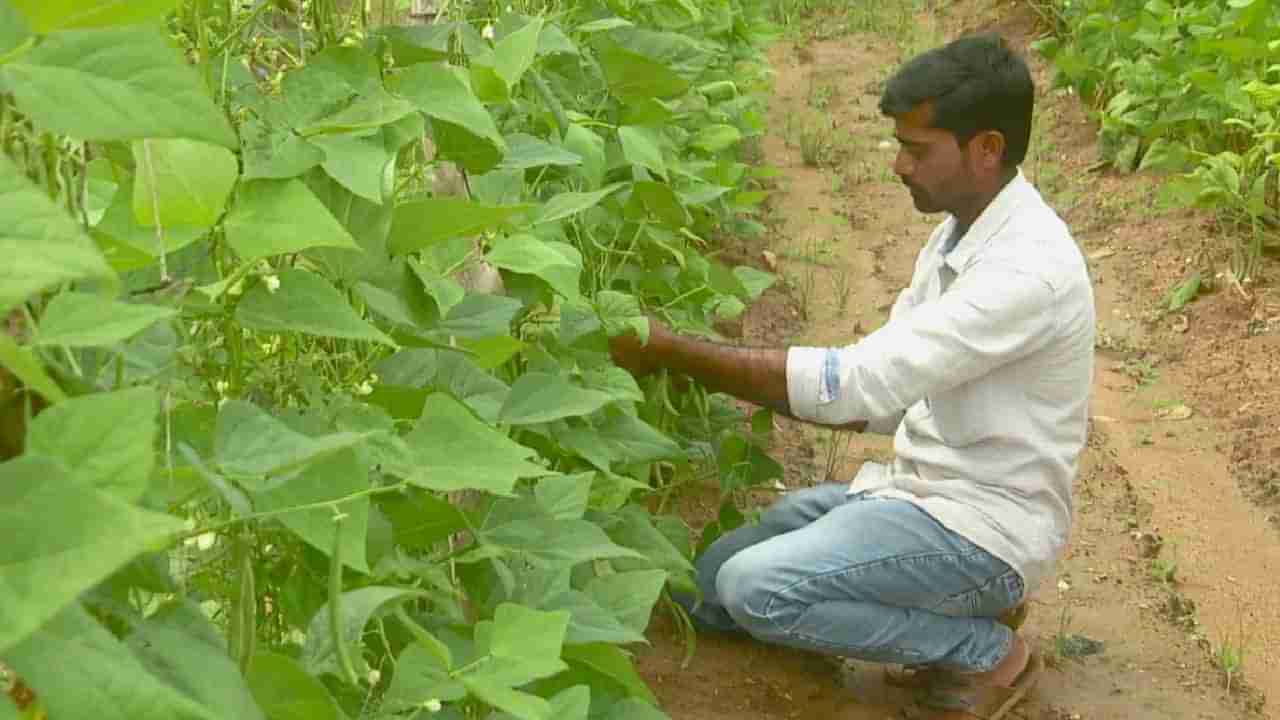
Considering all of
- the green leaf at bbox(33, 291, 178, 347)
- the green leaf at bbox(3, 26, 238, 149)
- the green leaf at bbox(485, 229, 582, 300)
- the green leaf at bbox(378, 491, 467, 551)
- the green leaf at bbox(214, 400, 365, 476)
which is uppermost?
the green leaf at bbox(3, 26, 238, 149)

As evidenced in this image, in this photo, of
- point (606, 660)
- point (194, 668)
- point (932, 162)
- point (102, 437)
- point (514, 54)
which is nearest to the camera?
point (102, 437)

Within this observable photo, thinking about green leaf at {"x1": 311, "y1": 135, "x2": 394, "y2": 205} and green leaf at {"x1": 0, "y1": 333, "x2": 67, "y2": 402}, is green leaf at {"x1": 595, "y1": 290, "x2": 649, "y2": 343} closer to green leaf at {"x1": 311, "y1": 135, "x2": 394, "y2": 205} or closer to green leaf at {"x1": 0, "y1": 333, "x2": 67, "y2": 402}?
green leaf at {"x1": 311, "y1": 135, "x2": 394, "y2": 205}

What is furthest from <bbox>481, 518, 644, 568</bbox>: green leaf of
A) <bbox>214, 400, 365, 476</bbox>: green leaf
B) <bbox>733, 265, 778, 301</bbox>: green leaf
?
<bbox>733, 265, 778, 301</bbox>: green leaf

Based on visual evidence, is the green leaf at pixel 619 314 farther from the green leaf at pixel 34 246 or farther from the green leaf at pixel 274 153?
the green leaf at pixel 34 246

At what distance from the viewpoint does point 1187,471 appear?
12.8 feet

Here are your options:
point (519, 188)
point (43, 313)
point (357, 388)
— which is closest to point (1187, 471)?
point (519, 188)

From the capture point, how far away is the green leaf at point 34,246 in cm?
72

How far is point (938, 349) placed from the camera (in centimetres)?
260

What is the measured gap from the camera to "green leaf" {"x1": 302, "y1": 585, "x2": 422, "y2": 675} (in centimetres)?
126

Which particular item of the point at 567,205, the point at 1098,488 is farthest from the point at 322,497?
the point at 1098,488

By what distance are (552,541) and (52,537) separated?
39.4 inches

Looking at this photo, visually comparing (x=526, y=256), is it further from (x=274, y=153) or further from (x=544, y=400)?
(x=274, y=153)

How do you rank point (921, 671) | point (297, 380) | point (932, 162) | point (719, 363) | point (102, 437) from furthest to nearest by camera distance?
point (921, 671), point (932, 162), point (719, 363), point (297, 380), point (102, 437)

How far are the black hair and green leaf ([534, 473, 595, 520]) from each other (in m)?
1.18
